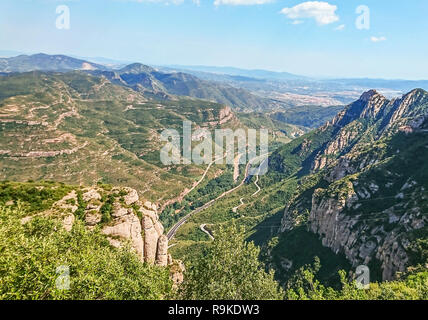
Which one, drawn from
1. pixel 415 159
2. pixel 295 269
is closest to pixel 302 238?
pixel 295 269

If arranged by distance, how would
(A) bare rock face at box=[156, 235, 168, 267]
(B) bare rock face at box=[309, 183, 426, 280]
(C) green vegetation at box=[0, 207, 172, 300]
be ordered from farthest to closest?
1. (B) bare rock face at box=[309, 183, 426, 280]
2. (A) bare rock face at box=[156, 235, 168, 267]
3. (C) green vegetation at box=[0, 207, 172, 300]

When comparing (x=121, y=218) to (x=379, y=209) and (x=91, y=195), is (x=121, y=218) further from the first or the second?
(x=379, y=209)

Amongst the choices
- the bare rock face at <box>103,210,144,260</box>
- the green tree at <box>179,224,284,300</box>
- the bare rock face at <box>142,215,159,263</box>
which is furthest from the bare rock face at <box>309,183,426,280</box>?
the bare rock face at <box>103,210,144,260</box>

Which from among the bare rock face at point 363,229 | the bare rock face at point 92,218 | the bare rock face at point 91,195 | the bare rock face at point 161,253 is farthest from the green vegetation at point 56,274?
the bare rock face at point 363,229

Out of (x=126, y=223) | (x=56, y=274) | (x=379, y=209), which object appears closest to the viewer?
(x=56, y=274)

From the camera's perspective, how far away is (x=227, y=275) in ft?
111

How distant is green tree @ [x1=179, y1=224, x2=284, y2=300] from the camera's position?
32031 mm

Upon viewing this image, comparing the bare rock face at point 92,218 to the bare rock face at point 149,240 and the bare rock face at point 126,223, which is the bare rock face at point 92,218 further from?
the bare rock face at point 149,240

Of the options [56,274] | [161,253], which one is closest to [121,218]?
[161,253]

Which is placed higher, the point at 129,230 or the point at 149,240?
the point at 129,230

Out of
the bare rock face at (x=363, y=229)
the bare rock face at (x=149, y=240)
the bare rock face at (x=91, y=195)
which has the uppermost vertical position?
the bare rock face at (x=91, y=195)

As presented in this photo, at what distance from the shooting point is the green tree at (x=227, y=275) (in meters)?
32.0

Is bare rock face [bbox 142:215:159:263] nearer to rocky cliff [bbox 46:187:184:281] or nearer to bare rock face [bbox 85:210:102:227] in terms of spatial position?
rocky cliff [bbox 46:187:184:281]

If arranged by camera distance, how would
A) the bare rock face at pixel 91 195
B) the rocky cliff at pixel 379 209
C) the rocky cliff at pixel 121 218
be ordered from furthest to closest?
the rocky cliff at pixel 379 209 < the bare rock face at pixel 91 195 < the rocky cliff at pixel 121 218
